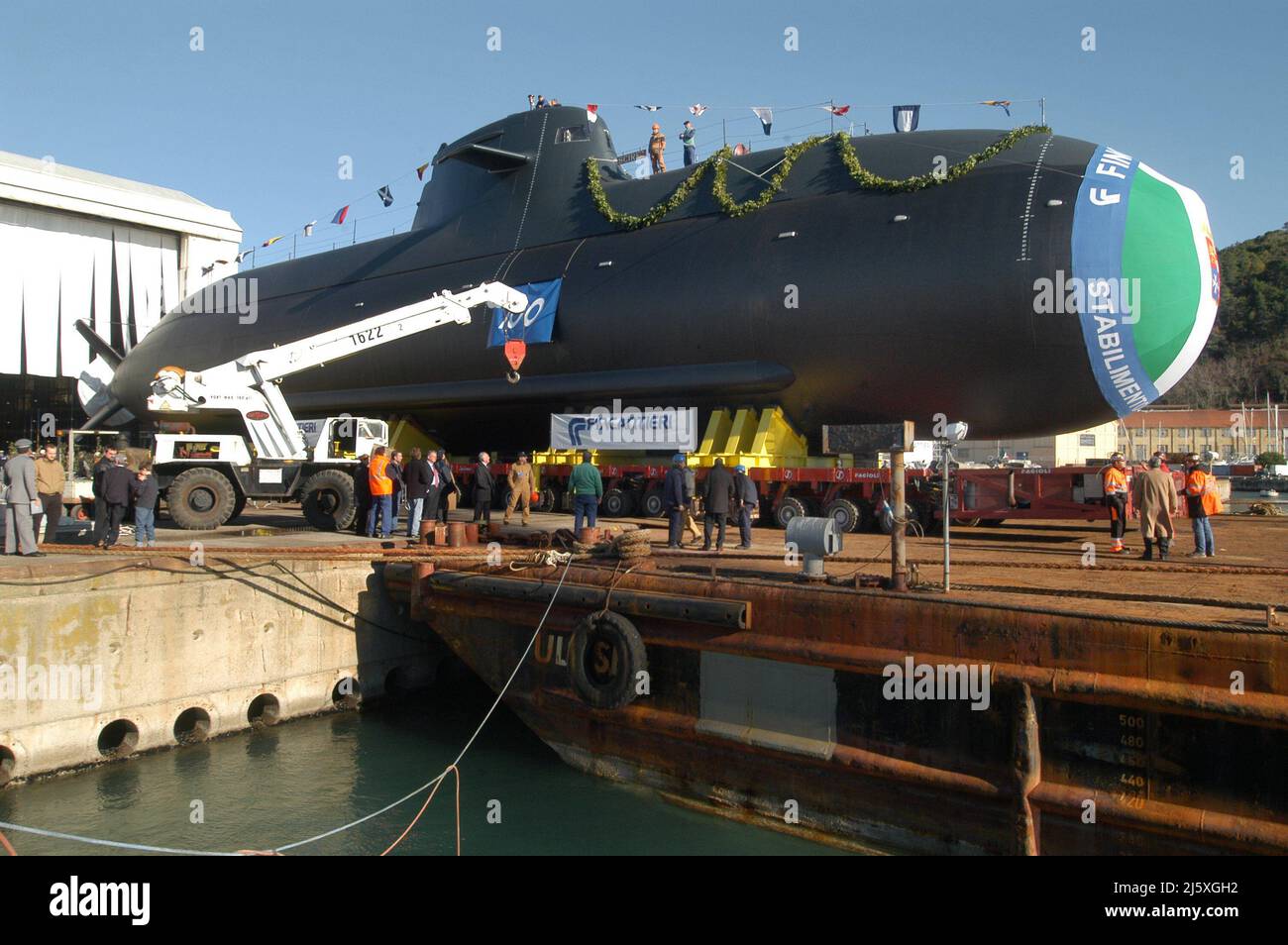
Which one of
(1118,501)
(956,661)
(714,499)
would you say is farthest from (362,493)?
(1118,501)

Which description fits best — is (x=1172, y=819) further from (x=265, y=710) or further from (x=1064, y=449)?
(x=1064, y=449)

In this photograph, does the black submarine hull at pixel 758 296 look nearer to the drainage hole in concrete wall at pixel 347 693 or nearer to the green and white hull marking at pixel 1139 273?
the green and white hull marking at pixel 1139 273

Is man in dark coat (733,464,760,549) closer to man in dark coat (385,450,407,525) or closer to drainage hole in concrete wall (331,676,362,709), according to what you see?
man in dark coat (385,450,407,525)

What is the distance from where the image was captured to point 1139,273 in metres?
13.7

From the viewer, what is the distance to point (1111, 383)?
47.3 feet

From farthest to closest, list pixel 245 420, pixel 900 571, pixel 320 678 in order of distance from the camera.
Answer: pixel 245 420 → pixel 320 678 → pixel 900 571

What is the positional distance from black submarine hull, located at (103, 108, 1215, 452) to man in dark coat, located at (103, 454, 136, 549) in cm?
862

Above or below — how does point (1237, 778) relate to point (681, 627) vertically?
below

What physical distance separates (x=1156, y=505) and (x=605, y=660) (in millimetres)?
6576

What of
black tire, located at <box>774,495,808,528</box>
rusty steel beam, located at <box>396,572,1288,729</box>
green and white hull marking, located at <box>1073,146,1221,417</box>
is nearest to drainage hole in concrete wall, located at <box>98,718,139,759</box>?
rusty steel beam, located at <box>396,572,1288,729</box>

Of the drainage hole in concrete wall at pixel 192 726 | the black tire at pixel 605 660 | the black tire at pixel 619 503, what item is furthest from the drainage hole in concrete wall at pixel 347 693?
the black tire at pixel 619 503
